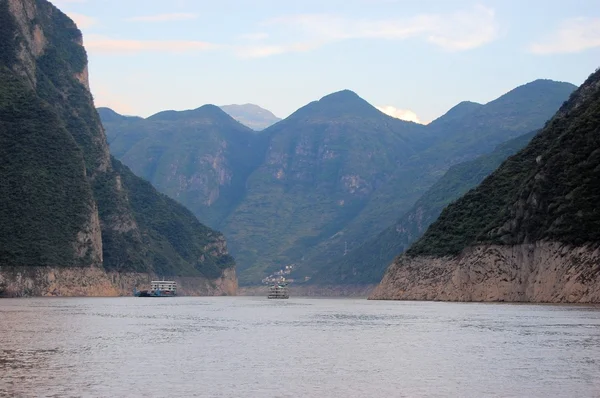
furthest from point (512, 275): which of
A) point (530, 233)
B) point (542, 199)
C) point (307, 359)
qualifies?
point (307, 359)

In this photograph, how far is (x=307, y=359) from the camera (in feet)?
227

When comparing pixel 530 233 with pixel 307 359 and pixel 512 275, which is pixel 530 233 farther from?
pixel 307 359

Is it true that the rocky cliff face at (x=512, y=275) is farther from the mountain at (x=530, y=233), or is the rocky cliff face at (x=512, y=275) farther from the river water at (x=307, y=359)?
the river water at (x=307, y=359)

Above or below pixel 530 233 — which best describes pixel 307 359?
Result: below

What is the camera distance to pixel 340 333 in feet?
320

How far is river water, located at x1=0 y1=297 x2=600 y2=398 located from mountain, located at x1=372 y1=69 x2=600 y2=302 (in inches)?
1049

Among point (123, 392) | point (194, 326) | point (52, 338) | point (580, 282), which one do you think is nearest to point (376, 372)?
point (123, 392)

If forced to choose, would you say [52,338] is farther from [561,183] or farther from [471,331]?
[561,183]

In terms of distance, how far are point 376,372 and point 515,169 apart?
5404 inches

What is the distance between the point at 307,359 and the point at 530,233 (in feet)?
293

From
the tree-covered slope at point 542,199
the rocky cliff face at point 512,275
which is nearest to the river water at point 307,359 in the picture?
the rocky cliff face at point 512,275

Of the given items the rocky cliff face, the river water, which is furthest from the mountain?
the river water

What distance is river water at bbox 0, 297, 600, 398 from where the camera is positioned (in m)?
53.4

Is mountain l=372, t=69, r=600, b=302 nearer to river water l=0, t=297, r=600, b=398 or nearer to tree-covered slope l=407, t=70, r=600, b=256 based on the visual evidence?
tree-covered slope l=407, t=70, r=600, b=256
